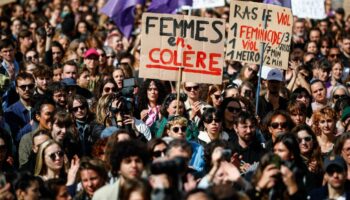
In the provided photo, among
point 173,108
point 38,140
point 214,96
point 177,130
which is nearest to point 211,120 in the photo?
point 177,130

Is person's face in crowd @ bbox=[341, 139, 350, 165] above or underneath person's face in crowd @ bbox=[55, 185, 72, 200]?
above

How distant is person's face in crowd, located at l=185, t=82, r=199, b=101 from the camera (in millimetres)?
14914

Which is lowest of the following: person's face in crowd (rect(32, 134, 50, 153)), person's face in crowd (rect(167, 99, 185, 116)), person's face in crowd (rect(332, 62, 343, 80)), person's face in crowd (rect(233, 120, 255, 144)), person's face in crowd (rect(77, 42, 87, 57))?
person's face in crowd (rect(32, 134, 50, 153))

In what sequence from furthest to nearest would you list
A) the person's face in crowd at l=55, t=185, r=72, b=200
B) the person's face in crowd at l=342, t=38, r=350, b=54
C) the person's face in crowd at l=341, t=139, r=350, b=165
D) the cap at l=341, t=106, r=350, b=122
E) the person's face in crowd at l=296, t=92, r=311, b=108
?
1. the person's face in crowd at l=342, t=38, r=350, b=54
2. the person's face in crowd at l=296, t=92, r=311, b=108
3. the cap at l=341, t=106, r=350, b=122
4. the person's face in crowd at l=341, t=139, r=350, b=165
5. the person's face in crowd at l=55, t=185, r=72, b=200

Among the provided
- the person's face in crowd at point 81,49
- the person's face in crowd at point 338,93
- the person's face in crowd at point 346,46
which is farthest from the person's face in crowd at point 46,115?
the person's face in crowd at point 346,46

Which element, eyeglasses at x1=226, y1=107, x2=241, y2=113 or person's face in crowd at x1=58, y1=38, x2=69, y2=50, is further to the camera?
person's face in crowd at x1=58, y1=38, x2=69, y2=50

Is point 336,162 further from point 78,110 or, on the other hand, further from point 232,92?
point 232,92

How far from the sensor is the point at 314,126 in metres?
13.9

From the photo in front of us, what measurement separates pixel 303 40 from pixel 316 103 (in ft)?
20.2

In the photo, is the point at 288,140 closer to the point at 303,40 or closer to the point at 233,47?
the point at 233,47

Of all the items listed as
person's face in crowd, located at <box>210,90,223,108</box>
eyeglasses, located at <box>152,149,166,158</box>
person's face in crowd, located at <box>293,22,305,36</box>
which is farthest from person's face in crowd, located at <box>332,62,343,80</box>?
eyeglasses, located at <box>152,149,166,158</box>

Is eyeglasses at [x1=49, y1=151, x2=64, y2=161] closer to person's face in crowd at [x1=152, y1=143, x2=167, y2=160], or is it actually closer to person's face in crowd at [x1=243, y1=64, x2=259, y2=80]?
person's face in crowd at [x1=152, y1=143, x2=167, y2=160]

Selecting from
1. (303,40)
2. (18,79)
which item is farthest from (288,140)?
(303,40)

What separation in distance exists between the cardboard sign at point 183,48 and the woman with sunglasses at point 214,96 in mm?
686
